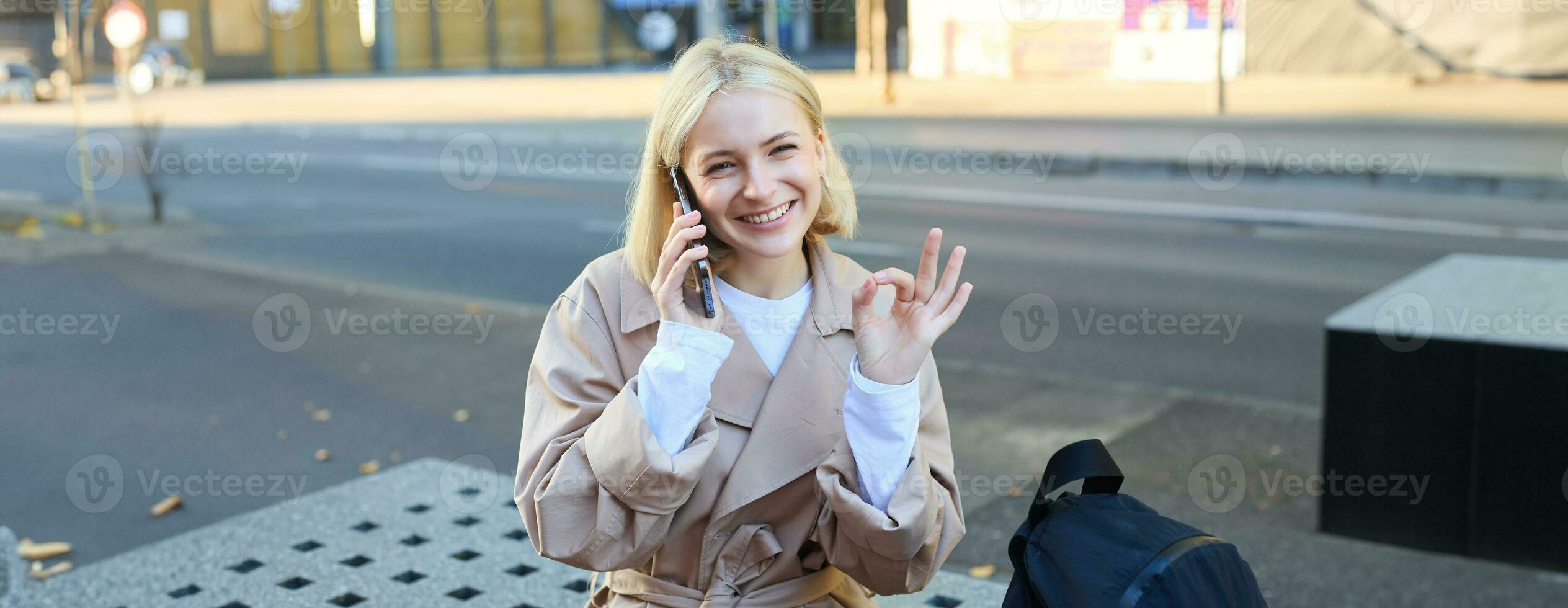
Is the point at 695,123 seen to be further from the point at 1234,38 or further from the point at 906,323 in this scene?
the point at 1234,38

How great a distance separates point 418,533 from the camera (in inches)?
176

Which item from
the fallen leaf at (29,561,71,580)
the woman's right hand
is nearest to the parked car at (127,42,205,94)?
the fallen leaf at (29,561,71,580)

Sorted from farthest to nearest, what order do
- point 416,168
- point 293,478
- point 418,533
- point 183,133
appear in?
point 183,133 < point 416,168 < point 293,478 < point 418,533

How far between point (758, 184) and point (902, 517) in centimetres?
63

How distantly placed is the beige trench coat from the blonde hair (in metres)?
0.09

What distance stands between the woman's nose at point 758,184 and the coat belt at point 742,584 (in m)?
0.59

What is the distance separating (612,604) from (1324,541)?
293 centimetres

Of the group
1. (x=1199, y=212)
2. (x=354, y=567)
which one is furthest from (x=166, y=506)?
(x=1199, y=212)

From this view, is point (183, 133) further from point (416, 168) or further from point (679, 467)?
point (679, 467)

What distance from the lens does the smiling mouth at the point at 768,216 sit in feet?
8.75

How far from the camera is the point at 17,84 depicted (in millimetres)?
38812

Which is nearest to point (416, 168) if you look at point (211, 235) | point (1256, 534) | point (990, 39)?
point (211, 235)

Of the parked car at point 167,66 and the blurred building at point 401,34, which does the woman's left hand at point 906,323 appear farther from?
the blurred building at point 401,34

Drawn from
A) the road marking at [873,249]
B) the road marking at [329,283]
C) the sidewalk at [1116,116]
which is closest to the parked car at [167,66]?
the sidewalk at [1116,116]
